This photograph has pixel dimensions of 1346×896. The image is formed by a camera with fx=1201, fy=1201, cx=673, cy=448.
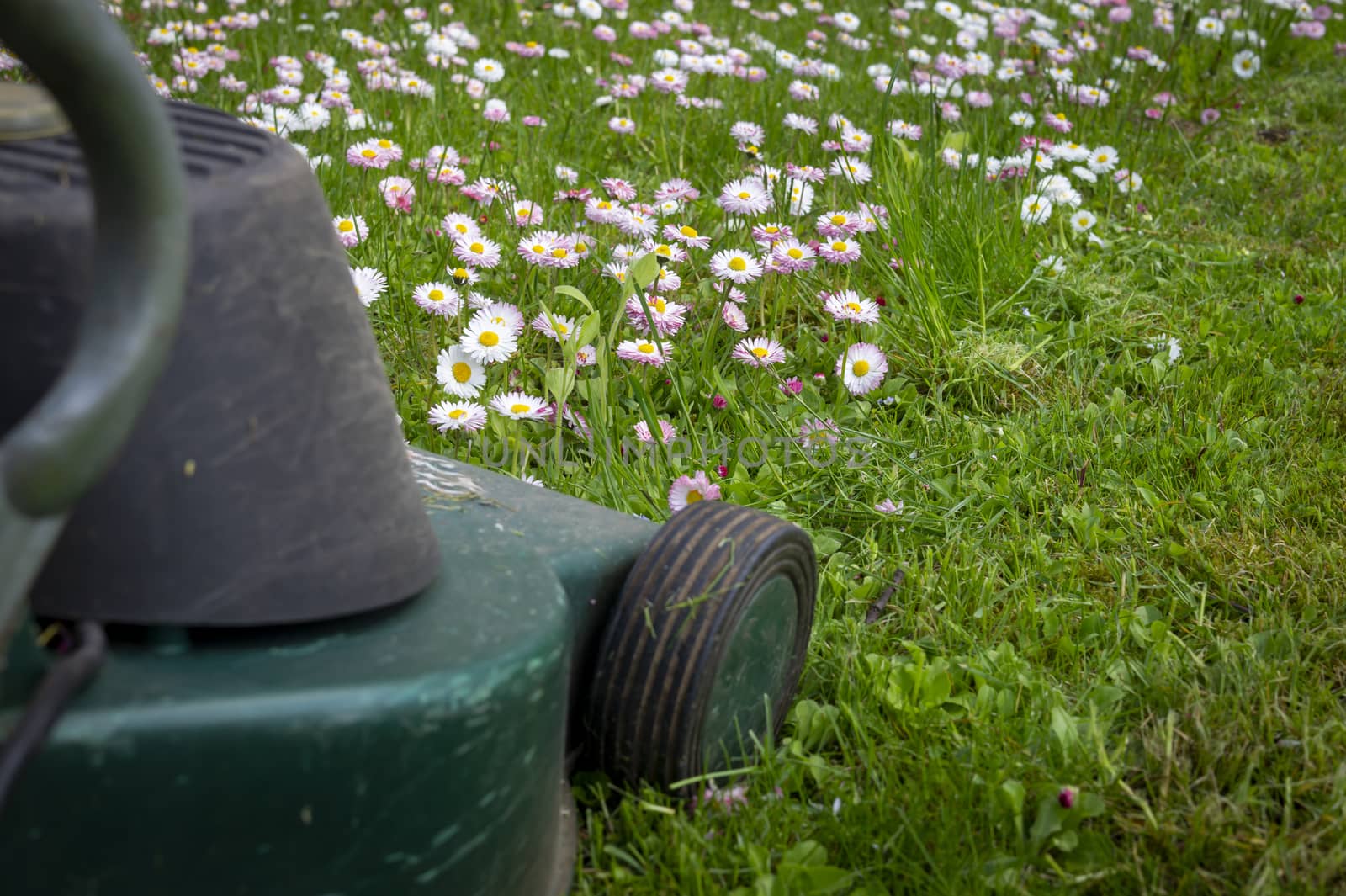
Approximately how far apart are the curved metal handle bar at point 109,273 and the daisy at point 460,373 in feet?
4.21

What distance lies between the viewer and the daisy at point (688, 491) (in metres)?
1.93

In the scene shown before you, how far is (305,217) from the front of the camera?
3.33ft

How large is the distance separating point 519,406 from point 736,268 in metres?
0.61

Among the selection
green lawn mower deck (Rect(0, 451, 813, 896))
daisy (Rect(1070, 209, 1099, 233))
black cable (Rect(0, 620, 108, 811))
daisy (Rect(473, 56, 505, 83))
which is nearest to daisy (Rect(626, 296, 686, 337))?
green lawn mower deck (Rect(0, 451, 813, 896))

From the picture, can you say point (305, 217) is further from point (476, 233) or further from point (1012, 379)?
point (1012, 379)

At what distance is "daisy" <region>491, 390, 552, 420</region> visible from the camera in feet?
6.62

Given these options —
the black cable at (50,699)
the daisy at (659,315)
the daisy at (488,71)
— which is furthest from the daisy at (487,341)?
the daisy at (488,71)

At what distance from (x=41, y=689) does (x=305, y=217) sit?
424 mm

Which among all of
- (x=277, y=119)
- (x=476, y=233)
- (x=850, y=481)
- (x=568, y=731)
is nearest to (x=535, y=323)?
(x=476, y=233)

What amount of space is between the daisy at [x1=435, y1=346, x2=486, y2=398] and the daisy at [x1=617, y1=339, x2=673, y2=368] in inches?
9.9

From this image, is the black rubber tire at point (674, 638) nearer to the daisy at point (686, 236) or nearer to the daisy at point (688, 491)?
the daisy at point (688, 491)

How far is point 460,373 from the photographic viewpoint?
2.11 meters

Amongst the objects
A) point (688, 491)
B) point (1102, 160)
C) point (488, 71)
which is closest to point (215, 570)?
point (688, 491)

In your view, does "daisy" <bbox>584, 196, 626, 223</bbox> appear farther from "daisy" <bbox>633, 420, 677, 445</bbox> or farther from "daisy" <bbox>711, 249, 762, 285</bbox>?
"daisy" <bbox>633, 420, 677, 445</bbox>
